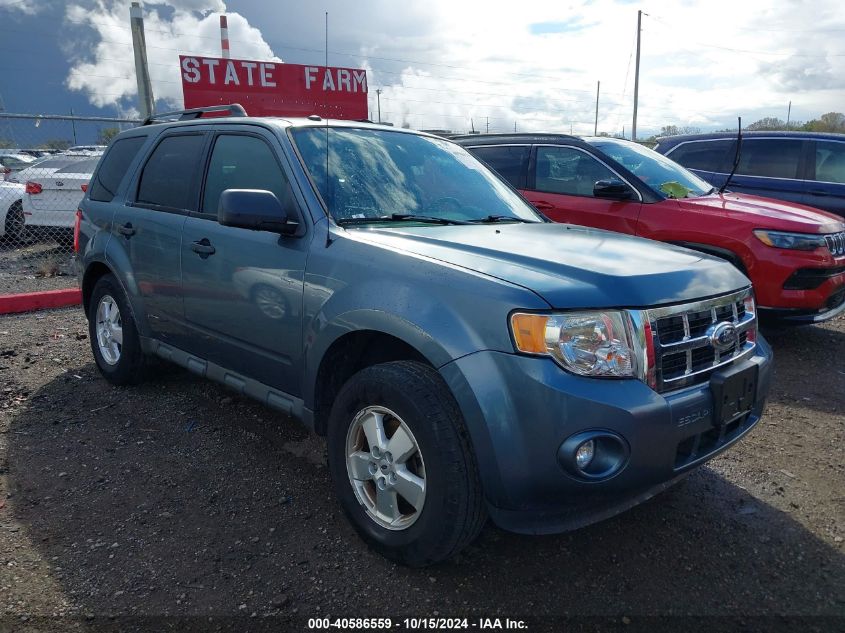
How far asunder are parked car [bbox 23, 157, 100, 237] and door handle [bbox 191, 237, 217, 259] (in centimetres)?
748

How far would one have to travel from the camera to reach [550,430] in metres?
2.16

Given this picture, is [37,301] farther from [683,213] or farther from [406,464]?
[683,213]

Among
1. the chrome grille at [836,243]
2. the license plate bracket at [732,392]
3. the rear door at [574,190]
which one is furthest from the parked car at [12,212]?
the license plate bracket at [732,392]

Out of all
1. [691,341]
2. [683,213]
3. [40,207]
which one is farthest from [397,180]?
[40,207]

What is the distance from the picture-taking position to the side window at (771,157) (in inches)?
311

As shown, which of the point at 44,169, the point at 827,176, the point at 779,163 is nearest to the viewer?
the point at 827,176

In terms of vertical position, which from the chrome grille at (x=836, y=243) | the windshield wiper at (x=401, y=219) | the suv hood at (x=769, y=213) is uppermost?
the windshield wiper at (x=401, y=219)

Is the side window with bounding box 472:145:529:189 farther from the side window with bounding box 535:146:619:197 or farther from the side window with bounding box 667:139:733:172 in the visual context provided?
the side window with bounding box 667:139:733:172

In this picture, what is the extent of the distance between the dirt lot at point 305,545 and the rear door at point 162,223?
716 millimetres

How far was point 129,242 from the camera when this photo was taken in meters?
4.23

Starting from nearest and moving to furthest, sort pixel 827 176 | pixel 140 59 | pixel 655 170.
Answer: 1. pixel 655 170
2. pixel 827 176
3. pixel 140 59

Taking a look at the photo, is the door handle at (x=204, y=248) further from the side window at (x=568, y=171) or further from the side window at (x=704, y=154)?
the side window at (x=704, y=154)

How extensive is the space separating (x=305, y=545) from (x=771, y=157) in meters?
7.59

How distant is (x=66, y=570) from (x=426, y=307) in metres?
1.79
